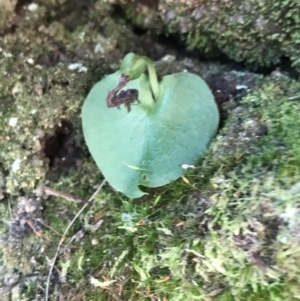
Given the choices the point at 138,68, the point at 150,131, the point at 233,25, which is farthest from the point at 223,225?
the point at 233,25

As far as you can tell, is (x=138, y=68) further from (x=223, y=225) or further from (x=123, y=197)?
(x=223, y=225)

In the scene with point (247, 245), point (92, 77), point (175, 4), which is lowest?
point (247, 245)

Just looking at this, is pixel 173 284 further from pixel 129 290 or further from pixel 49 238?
pixel 49 238

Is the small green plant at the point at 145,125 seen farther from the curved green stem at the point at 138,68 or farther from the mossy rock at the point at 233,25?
the mossy rock at the point at 233,25

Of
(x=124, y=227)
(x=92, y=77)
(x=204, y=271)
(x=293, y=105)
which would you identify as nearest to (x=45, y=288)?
(x=124, y=227)

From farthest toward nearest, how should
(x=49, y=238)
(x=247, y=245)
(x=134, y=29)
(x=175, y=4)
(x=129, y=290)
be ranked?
(x=134, y=29)
(x=175, y=4)
(x=49, y=238)
(x=129, y=290)
(x=247, y=245)

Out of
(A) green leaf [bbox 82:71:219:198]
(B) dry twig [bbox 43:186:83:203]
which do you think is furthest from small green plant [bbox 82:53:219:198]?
(B) dry twig [bbox 43:186:83:203]
